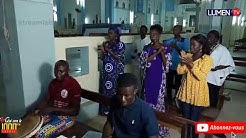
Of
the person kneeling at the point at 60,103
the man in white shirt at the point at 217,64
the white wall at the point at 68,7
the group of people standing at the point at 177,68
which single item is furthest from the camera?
the white wall at the point at 68,7

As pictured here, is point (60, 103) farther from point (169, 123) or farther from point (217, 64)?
point (217, 64)

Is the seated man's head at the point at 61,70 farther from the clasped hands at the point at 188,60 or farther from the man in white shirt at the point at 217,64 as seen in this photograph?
the man in white shirt at the point at 217,64

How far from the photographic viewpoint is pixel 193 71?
7.13 ft

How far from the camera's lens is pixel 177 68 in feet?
7.60

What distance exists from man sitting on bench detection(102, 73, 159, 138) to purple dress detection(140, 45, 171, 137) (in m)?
1.06

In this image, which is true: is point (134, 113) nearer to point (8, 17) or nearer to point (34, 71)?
point (34, 71)

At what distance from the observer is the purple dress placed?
102 inches

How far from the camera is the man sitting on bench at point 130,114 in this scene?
1459 mm

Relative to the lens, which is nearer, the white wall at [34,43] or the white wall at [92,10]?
the white wall at [34,43]

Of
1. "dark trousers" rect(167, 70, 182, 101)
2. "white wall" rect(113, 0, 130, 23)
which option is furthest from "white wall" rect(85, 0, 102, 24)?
"dark trousers" rect(167, 70, 182, 101)

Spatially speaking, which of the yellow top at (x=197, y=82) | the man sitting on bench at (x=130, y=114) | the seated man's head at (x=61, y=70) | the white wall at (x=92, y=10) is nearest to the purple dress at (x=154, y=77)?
the yellow top at (x=197, y=82)

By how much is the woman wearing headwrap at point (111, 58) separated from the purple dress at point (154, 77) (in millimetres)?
628

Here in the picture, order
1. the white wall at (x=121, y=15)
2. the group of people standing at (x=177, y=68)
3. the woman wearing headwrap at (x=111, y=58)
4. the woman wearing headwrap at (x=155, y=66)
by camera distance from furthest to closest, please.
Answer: the white wall at (x=121, y=15) → the woman wearing headwrap at (x=111, y=58) → the woman wearing headwrap at (x=155, y=66) → the group of people standing at (x=177, y=68)

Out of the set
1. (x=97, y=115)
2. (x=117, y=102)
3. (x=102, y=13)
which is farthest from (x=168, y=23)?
(x=117, y=102)
